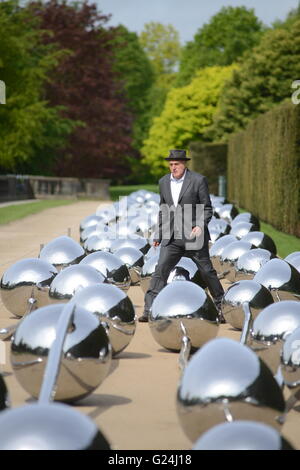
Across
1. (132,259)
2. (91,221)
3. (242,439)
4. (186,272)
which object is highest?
(242,439)

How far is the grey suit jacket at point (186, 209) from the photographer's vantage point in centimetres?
1011

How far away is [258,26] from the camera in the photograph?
8725 cm

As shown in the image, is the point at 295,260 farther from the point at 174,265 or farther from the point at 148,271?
the point at 148,271

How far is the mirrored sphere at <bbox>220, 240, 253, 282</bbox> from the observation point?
12.7 metres

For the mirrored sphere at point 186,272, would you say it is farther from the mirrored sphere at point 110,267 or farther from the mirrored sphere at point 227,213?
the mirrored sphere at point 227,213

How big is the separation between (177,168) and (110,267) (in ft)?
4.63

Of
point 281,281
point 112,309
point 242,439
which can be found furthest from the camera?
point 281,281

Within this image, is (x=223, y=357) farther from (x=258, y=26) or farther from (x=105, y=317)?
(x=258, y=26)

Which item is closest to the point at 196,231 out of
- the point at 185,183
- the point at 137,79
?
the point at 185,183

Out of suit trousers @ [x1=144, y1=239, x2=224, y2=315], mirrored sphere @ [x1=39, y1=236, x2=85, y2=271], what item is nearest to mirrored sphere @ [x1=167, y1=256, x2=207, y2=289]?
suit trousers @ [x1=144, y1=239, x2=224, y2=315]

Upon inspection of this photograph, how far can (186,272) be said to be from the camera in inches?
419

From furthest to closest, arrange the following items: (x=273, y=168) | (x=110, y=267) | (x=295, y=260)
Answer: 1. (x=273, y=168)
2. (x=295, y=260)
3. (x=110, y=267)

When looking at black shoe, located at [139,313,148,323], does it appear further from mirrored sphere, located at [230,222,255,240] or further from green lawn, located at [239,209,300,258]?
green lawn, located at [239,209,300,258]
